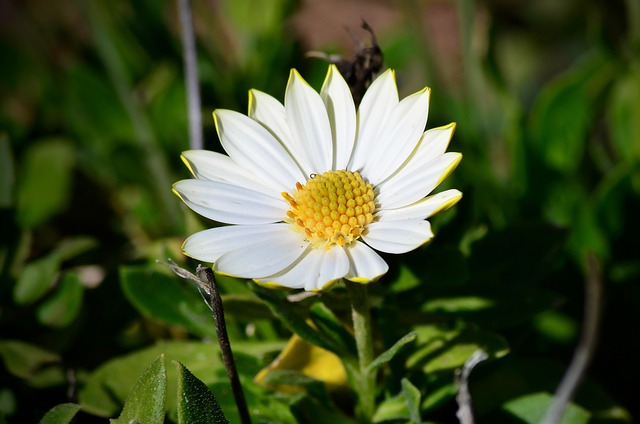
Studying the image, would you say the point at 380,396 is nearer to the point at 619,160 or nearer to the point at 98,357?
the point at 98,357

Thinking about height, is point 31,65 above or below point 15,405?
above

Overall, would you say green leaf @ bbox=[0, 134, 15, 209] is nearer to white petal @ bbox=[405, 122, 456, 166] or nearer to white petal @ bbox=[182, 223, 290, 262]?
white petal @ bbox=[182, 223, 290, 262]

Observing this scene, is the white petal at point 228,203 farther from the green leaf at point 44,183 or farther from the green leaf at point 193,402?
the green leaf at point 44,183

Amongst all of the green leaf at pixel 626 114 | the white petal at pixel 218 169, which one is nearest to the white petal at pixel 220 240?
the white petal at pixel 218 169

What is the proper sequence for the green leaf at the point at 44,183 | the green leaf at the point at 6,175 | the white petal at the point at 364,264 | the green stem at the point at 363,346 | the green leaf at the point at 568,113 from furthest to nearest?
the green leaf at the point at 44,183 < the green leaf at the point at 568,113 < the green leaf at the point at 6,175 < the green stem at the point at 363,346 < the white petal at the point at 364,264

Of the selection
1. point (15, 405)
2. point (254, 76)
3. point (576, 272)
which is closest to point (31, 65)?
point (254, 76)
